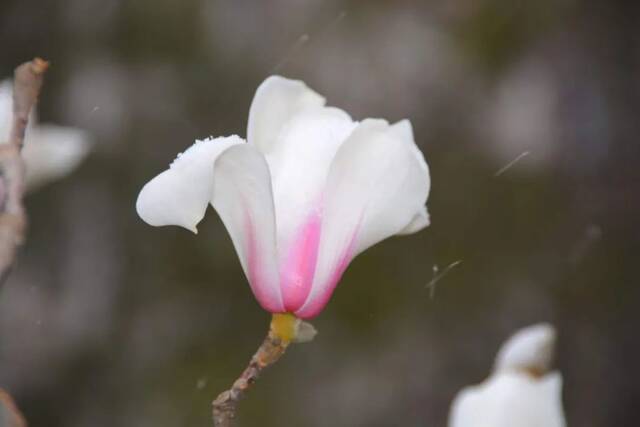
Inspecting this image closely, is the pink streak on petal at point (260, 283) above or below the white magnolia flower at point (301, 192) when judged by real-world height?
below

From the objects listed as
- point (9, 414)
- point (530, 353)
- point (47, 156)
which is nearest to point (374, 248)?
point (47, 156)

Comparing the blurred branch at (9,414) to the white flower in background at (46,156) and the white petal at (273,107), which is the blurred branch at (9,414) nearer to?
the white petal at (273,107)

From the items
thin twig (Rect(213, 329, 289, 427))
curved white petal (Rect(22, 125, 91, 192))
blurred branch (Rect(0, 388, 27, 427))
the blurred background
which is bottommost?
the blurred background

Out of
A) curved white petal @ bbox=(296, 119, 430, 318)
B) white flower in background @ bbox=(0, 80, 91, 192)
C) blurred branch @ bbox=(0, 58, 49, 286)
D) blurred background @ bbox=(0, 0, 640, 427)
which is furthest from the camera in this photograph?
blurred background @ bbox=(0, 0, 640, 427)

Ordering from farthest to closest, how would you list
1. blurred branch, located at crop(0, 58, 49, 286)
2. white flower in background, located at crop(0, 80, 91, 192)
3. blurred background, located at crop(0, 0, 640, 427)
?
blurred background, located at crop(0, 0, 640, 427) → white flower in background, located at crop(0, 80, 91, 192) → blurred branch, located at crop(0, 58, 49, 286)

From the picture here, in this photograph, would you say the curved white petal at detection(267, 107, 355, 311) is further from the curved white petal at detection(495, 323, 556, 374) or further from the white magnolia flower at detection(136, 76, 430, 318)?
the curved white petal at detection(495, 323, 556, 374)

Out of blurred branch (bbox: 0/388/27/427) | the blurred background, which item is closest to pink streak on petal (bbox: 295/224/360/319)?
blurred branch (bbox: 0/388/27/427)

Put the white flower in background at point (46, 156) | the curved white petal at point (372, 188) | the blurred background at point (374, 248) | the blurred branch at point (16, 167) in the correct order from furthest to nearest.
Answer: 1. the blurred background at point (374, 248)
2. the white flower in background at point (46, 156)
3. the curved white petal at point (372, 188)
4. the blurred branch at point (16, 167)

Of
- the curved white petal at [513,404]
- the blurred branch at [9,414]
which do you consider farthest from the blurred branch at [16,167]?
the curved white petal at [513,404]

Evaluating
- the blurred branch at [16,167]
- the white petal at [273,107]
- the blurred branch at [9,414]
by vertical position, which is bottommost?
the blurred branch at [9,414]
